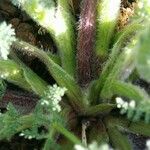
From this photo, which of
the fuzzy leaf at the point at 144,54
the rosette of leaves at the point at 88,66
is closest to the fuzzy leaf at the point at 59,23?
the rosette of leaves at the point at 88,66

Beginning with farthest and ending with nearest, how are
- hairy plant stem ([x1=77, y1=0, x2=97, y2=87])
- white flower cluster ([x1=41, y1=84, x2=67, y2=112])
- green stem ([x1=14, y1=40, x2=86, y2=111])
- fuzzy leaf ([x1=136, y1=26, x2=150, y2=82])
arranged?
hairy plant stem ([x1=77, y1=0, x2=97, y2=87]) → green stem ([x1=14, y1=40, x2=86, y2=111]) → white flower cluster ([x1=41, y1=84, x2=67, y2=112]) → fuzzy leaf ([x1=136, y1=26, x2=150, y2=82])

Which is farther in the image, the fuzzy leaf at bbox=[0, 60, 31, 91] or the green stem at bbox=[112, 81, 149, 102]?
the fuzzy leaf at bbox=[0, 60, 31, 91]

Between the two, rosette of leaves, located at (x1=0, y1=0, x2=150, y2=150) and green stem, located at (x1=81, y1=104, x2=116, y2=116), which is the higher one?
rosette of leaves, located at (x1=0, y1=0, x2=150, y2=150)

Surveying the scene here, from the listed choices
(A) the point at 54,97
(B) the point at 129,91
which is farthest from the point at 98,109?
(A) the point at 54,97

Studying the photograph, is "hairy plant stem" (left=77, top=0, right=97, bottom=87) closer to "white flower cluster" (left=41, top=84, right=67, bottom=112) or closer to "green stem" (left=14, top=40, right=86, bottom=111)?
"green stem" (left=14, top=40, right=86, bottom=111)

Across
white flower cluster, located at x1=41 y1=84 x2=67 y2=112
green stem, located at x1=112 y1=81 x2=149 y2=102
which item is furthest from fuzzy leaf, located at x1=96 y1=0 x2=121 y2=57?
white flower cluster, located at x1=41 y1=84 x2=67 y2=112

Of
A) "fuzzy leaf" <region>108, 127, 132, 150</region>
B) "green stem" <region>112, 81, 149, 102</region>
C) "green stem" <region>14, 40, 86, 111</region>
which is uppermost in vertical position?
"green stem" <region>14, 40, 86, 111</region>

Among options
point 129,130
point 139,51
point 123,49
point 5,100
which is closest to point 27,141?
point 5,100

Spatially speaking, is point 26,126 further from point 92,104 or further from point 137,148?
point 137,148

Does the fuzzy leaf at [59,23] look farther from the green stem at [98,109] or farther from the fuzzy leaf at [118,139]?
the fuzzy leaf at [118,139]

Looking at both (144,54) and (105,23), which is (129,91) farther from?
(144,54)
